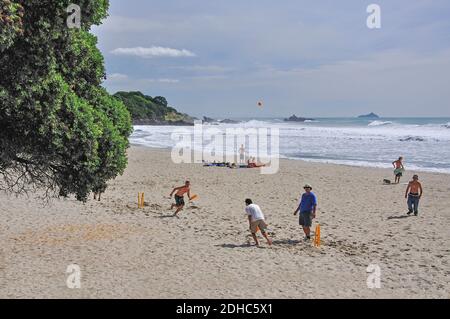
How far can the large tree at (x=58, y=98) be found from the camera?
8.05 m

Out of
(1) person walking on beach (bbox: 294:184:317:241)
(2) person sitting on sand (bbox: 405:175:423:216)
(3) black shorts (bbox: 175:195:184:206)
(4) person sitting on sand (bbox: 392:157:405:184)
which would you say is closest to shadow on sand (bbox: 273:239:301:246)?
(1) person walking on beach (bbox: 294:184:317:241)

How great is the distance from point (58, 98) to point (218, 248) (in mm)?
6713

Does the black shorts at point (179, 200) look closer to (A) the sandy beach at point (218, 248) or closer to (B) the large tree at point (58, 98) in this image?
(A) the sandy beach at point (218, 248)

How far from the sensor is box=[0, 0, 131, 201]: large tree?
317 inches

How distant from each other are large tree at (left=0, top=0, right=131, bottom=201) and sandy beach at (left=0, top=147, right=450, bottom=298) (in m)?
2.33

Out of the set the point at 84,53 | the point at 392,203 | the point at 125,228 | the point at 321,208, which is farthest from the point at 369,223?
the point at 84,53

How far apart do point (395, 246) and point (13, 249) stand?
1110cm

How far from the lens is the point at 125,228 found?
50.9ft

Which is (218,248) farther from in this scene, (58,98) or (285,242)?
(58,98)
